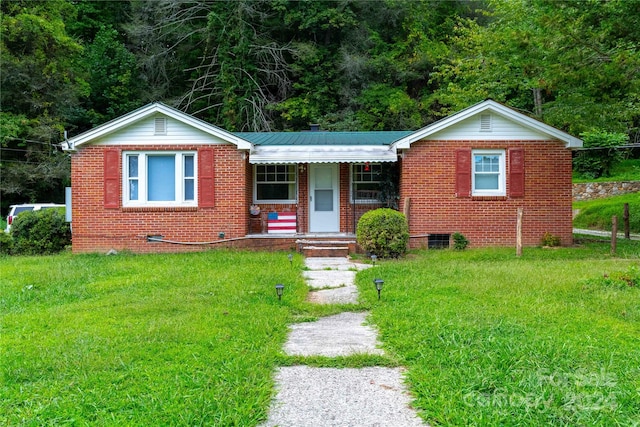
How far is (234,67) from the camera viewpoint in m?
27.0

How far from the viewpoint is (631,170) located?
28484 millimetres

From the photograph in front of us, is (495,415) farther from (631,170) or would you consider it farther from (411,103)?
(631,170)

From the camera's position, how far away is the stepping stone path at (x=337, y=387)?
3.53 m

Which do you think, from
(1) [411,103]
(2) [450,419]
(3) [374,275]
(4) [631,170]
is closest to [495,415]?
(2) [450,419]

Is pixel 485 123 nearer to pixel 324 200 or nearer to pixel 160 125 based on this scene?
pixel 324 200

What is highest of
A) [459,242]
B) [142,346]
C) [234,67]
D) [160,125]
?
[234,67]

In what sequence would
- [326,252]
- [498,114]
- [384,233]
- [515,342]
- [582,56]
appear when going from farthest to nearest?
[498,114] < [326,252] < [582,56] < [384,233] < [515,342]

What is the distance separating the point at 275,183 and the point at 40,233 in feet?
23.0

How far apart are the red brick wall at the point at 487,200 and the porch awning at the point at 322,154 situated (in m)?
0.73

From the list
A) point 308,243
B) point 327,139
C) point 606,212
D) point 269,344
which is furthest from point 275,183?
point 606,212

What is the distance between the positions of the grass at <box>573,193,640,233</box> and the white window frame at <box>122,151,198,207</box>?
55.0 ft

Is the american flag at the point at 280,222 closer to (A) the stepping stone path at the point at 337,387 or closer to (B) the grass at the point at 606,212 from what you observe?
(A) the stepping stone path at the point at 337,387

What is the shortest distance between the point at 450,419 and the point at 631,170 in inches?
1207

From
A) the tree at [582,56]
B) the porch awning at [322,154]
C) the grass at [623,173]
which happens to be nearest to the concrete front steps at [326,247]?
the porch awning at [322,154]
